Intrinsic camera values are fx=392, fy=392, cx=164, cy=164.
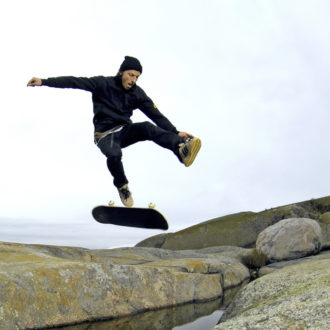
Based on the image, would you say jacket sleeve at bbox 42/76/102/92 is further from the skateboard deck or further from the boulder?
the boulder

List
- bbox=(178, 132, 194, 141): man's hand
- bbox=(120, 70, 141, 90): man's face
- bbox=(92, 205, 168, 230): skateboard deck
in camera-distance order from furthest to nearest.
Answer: bbox=(92, 205, 168, 230): skateboard deck < bbox=(120, 70, 141, 90): man's face < bbox=(178, 132, 194, 141): man's hand

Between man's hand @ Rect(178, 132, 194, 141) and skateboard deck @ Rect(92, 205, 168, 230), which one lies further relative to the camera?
skateboard deck @ Rect(92, 205, 168, 230)

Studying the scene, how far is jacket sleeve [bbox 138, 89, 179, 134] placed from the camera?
7.47m

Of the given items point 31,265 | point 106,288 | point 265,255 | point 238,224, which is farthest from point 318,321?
point 238,224

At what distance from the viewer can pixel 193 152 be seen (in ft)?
21.1

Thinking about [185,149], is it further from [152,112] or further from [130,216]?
[130,216]

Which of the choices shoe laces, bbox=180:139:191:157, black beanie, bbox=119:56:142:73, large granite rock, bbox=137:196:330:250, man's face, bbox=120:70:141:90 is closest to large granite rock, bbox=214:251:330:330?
shoe laces, bbox=180:139:191:157

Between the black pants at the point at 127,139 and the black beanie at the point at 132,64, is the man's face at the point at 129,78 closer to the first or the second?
the black beanie at the point at 132,64

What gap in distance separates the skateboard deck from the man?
269 millimetres

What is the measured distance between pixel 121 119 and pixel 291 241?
26.7ft

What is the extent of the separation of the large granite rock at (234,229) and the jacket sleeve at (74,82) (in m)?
16.3

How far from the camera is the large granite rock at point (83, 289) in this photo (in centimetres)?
569

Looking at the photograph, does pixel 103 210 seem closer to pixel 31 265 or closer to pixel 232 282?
pixel 31 265

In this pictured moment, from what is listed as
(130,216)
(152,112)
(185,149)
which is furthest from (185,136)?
(130,216)
